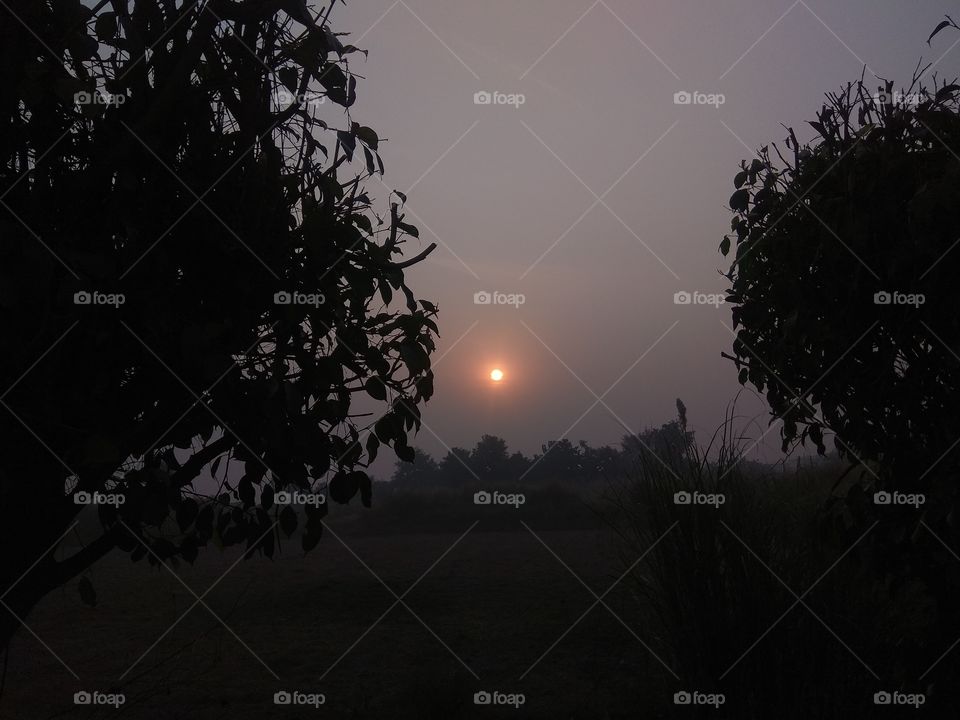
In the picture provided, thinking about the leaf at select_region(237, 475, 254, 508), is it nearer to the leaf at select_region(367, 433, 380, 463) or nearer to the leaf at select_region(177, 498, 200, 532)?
the leaf at select_region(177, 498, 200, 532)

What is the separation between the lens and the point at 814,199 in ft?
14.2

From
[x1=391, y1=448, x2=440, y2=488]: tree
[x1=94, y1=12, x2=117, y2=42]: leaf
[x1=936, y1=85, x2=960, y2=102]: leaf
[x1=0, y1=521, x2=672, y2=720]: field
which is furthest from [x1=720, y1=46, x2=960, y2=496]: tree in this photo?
[x1=391, y1=448, x2=440, y2=488]: tree

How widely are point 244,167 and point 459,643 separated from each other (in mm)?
4328

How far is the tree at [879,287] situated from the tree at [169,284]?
97.2 inches

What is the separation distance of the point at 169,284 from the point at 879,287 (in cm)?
341

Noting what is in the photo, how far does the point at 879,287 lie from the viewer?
13.2 feet

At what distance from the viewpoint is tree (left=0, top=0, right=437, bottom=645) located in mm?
2271

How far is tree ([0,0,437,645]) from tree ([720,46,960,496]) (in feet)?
8.10

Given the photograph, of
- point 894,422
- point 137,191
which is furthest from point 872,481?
point 137,191

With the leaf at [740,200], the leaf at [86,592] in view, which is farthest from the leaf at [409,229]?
the leaf at [740,200]

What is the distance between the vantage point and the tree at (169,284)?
2.27m

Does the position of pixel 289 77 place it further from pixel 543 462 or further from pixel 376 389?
→ pixel 543 462

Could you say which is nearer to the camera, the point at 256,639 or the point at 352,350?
the point at 352,350

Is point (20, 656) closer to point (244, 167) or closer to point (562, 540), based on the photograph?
point (244, 167)
